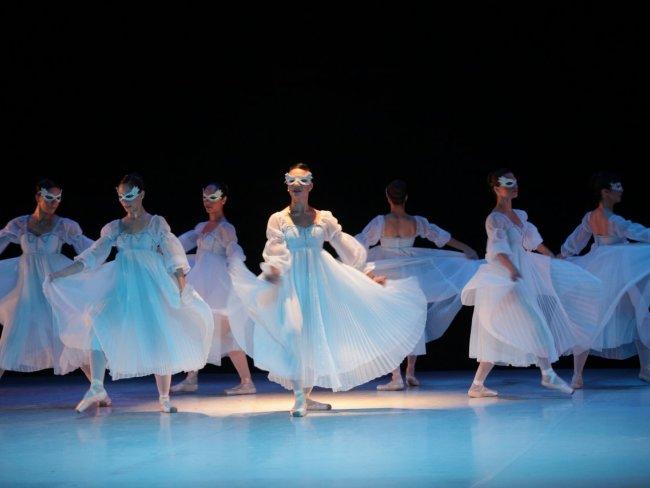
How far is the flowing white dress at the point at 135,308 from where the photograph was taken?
18.5ft

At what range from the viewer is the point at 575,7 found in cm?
762

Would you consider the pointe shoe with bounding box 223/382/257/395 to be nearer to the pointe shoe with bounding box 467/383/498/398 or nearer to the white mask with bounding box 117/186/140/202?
the pointe shoe with bounding box 467/383/498/398

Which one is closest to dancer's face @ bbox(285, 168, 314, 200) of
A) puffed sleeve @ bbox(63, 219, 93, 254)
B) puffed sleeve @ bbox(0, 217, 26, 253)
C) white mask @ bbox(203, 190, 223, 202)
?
white mask @ bbox(203, 190, 223, 202)

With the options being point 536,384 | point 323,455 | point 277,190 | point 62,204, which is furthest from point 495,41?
point 323,455

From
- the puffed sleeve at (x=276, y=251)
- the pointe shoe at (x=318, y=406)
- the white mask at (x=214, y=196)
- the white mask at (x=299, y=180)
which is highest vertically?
the white mask at (x=214, y=196)

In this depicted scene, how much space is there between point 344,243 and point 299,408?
3.10ft

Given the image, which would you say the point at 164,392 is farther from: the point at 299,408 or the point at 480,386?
the point at 480,386

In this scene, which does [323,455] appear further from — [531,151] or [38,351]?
[531,151]

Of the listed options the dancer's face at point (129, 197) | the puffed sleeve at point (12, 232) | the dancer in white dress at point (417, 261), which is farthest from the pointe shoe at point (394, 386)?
the puffed sleeve at point (12, 232)

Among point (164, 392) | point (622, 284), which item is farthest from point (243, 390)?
point (622, 284)

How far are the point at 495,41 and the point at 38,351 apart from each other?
3965 mm

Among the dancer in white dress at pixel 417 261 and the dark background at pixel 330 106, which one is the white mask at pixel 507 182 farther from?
the dark background at pixel 330 106

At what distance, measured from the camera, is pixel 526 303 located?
20.4ft

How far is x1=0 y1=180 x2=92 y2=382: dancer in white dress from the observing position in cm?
640
